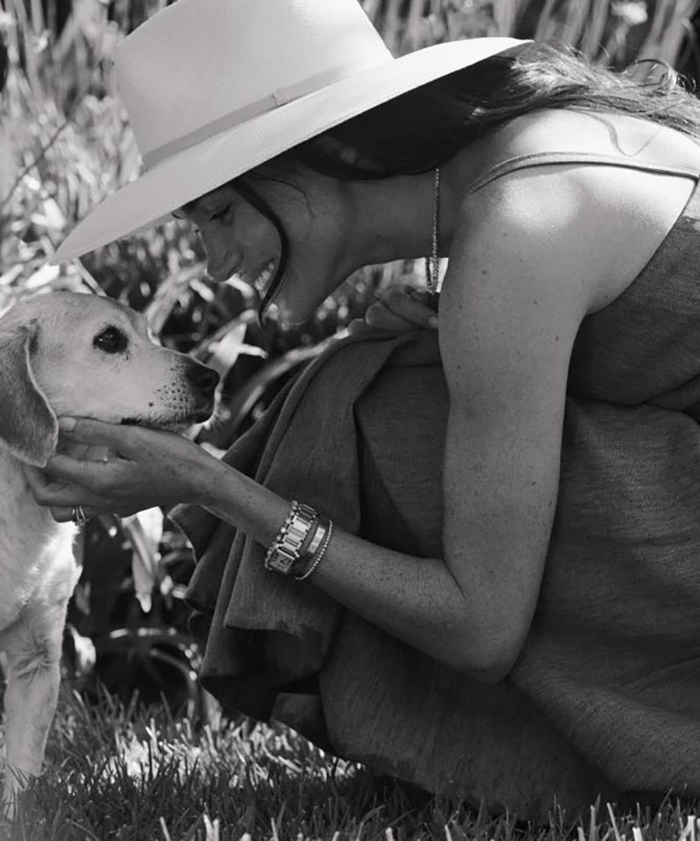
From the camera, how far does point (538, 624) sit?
265 cm

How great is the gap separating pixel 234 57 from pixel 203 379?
67 cm

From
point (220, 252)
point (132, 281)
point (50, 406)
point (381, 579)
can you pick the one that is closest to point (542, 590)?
point (381, 579)

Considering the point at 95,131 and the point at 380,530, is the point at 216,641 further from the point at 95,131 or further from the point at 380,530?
the point at 95,131

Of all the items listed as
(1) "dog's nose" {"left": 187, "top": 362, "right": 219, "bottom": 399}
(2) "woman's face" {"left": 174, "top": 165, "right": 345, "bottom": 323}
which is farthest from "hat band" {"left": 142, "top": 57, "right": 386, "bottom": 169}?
(1) "dog's nose" {"left": 187, "top": 362, "right": 219, "bottom": 399}

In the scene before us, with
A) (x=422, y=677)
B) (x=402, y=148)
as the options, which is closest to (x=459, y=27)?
(x=402, y=148)

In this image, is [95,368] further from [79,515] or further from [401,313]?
Answer: [401,313]

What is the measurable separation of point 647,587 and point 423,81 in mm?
1007

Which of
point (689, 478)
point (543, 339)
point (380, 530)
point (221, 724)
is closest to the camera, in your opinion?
point (543, 339)

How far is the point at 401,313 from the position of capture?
2932mm

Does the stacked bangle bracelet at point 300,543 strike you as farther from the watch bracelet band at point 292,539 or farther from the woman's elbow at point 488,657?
the woman's elbow at point 488,657

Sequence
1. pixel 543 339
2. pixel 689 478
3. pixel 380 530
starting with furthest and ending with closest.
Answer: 1. pixel 380 530
2. pixel 689 478
3. pixel 543 339

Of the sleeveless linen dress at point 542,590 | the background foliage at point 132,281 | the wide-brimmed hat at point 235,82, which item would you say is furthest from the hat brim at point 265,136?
the background foliage at point 132,281

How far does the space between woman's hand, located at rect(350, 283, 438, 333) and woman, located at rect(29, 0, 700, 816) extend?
0.39 feet

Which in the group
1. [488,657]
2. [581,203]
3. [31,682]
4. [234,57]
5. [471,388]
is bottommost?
[31,682]
